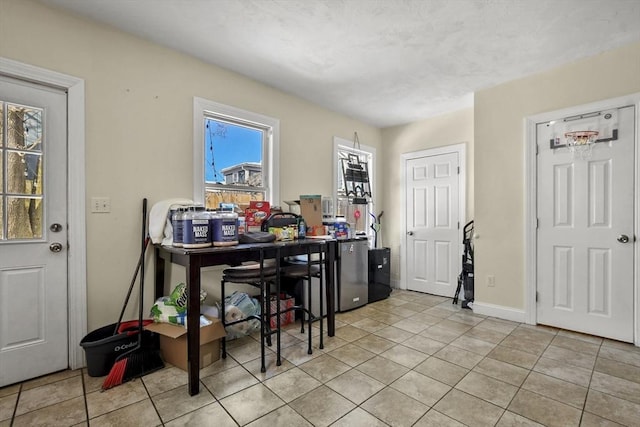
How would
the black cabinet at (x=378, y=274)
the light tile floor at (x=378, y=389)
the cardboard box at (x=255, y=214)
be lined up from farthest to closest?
1. the black cabinet at (x=378, y=274)
2. the cardboard box at (x=255, y=214)
3. the light tile floor at (x=378, y=389)

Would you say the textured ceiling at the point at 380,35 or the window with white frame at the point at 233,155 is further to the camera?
the window with white frame at the point at 233,155

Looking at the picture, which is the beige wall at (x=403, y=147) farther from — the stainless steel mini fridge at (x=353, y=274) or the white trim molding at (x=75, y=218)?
the white trim molding at (x=75, y=218)

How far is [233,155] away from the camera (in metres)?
3.05

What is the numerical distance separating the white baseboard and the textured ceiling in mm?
2480

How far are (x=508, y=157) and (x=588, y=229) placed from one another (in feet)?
3.28

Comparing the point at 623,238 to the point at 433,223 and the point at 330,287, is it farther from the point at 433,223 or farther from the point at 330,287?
the point at 330,287

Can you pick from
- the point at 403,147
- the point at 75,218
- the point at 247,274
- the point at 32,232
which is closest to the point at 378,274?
the point at 403,147

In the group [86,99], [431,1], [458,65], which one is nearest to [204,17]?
[86,99]

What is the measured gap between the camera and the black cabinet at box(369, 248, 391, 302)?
12.6 feet

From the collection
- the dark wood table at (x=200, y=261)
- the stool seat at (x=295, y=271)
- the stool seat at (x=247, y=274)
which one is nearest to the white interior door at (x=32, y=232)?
the dark wood table at (x=200, y=261)

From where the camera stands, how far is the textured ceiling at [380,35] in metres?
2.04

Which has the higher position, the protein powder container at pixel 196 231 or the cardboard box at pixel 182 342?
the protein powder container at pixel 196 231

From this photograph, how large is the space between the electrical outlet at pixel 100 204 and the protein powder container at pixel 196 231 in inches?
27.7

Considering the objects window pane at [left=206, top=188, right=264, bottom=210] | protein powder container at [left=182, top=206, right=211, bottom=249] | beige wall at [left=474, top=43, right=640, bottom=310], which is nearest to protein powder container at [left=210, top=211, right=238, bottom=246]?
protein powder container at [left=182, top=206, right=211, bottom=249]
